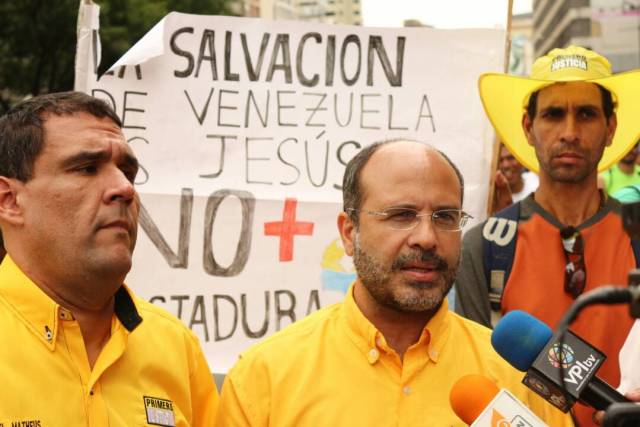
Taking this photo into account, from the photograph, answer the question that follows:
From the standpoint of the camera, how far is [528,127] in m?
3.83

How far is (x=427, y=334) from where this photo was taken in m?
2.65

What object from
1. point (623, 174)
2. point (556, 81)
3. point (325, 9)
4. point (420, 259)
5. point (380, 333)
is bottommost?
point (623, 174)

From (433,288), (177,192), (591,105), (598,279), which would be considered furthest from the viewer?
(177,192)

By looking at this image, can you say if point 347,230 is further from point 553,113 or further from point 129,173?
point 553,113

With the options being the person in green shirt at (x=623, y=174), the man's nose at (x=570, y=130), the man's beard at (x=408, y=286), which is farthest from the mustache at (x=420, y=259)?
the person in green shirt at (x=623, y=174)

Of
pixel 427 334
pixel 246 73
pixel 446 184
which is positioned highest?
pixel 246 73

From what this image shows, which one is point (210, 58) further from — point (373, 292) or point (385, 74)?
point (373, 292)

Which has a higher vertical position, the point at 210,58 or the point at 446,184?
the point at 210,58

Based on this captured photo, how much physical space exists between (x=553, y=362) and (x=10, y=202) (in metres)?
1.49

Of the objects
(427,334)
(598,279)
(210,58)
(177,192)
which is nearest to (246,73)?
(210,58)

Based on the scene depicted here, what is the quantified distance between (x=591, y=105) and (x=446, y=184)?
1.23 metres

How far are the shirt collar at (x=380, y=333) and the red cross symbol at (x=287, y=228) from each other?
1908 millimetres

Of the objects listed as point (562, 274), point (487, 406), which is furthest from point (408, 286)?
point (562, 274)

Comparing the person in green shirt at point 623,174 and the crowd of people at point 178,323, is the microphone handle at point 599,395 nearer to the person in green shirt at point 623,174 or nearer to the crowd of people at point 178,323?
the crowd of people at point 178,323
